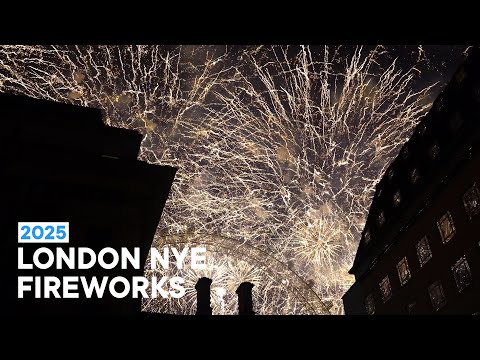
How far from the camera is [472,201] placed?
32562 millimetres

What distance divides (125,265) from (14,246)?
176 inches

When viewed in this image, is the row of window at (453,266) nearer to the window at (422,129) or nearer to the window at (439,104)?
the window at (422,129)

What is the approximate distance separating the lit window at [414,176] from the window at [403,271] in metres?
6.28

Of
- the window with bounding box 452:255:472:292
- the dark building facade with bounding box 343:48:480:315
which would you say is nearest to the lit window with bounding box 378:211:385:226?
the dark building facade with bounding box 343:48:480:315

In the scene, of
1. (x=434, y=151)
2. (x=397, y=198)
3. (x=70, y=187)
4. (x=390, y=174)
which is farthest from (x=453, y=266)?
(x=70, y=187)

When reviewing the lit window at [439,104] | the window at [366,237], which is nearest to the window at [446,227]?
the lit window at [439,104]

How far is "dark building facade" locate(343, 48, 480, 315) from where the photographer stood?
32938 mm

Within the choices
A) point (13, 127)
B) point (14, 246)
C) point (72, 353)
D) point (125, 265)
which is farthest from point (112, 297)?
point (72, 353)

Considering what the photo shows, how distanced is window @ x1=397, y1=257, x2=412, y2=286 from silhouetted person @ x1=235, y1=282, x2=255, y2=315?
1991cm

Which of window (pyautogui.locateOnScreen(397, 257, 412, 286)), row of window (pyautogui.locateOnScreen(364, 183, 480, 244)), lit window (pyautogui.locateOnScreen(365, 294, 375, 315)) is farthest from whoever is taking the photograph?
lit window (pyautogui.locateOnScreen(365, 294, 375, 315))

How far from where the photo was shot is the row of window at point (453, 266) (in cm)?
3250

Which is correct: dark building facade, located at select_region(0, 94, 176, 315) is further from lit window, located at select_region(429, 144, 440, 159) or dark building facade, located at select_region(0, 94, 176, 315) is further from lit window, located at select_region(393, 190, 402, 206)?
lit window, located at select_region(393, 190, 402, 206)
